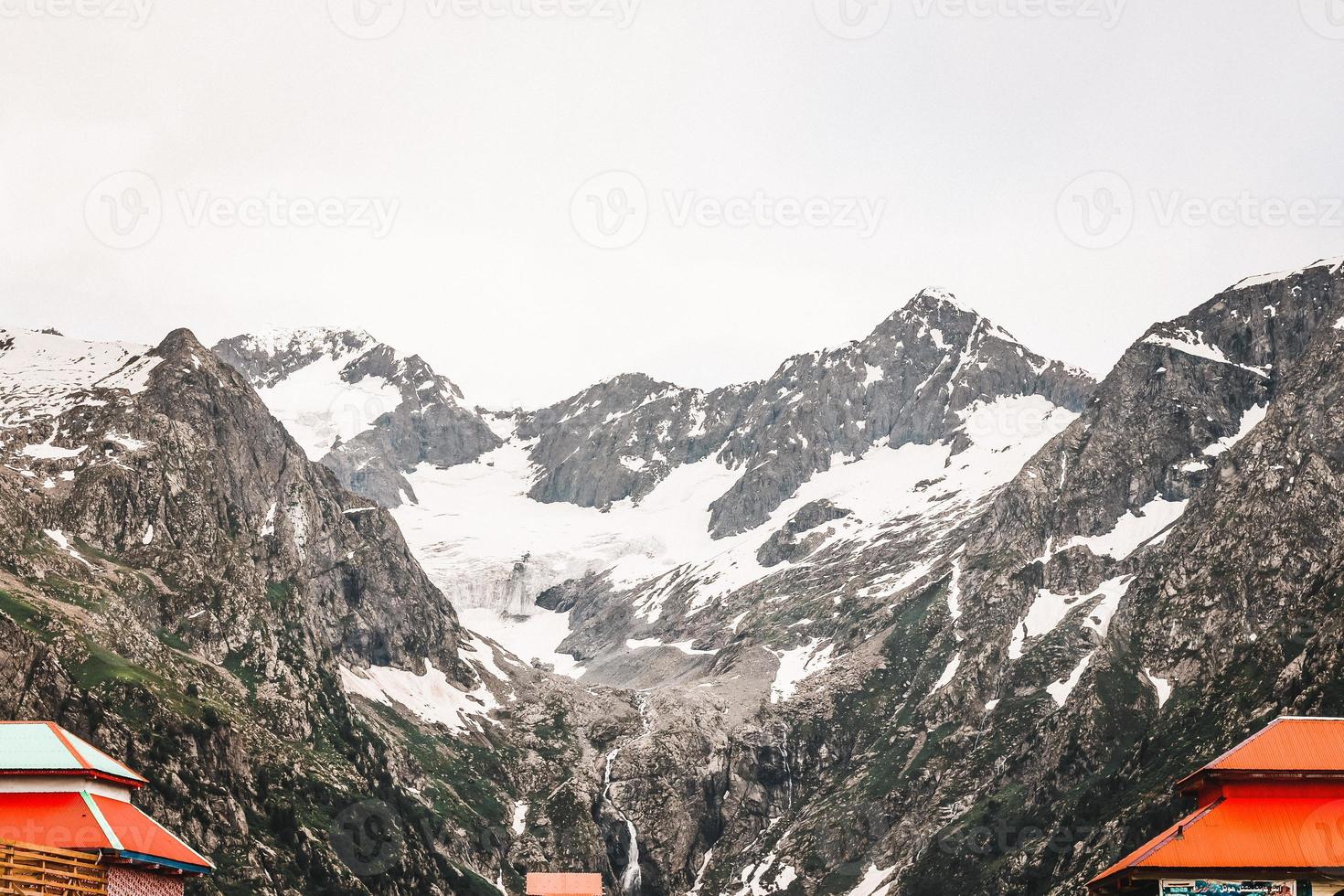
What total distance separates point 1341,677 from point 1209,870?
13838 centimetres

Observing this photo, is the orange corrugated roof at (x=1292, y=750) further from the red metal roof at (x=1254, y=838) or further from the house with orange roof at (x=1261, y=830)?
the red metal roof at (x=1254, y=838)

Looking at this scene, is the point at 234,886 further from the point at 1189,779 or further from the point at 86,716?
the point at 1189,779

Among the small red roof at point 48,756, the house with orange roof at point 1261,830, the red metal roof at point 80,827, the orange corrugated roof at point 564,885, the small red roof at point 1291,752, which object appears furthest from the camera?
the orange corrugated roof at point 564,885

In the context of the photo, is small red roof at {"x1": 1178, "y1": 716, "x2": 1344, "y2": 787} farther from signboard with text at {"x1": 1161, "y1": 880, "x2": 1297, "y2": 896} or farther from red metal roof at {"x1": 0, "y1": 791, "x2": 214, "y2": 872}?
red metal roof at {"x1": 0, "y1": 791, "x2": 214, "y2": 872}

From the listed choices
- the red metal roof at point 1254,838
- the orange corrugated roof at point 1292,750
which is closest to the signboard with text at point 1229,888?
the red metal roof at point 1254,838

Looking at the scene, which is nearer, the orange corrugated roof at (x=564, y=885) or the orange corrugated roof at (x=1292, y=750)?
the orange corrugated roof at (x=1292, y=750)

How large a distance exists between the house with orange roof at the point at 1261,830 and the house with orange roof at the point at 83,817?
46.3 metres

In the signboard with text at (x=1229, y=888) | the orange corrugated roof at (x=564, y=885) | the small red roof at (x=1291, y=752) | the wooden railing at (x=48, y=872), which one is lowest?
the orange corrugated roof at (x=564, y=885)

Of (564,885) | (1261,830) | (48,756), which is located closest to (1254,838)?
(1261,830)

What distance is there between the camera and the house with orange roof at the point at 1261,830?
6931cm

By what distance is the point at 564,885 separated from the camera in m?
147

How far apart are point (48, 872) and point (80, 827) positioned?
764 centimetres

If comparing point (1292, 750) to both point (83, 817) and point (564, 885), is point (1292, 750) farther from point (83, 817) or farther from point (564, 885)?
point (564, 885)

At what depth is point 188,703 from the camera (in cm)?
19988
